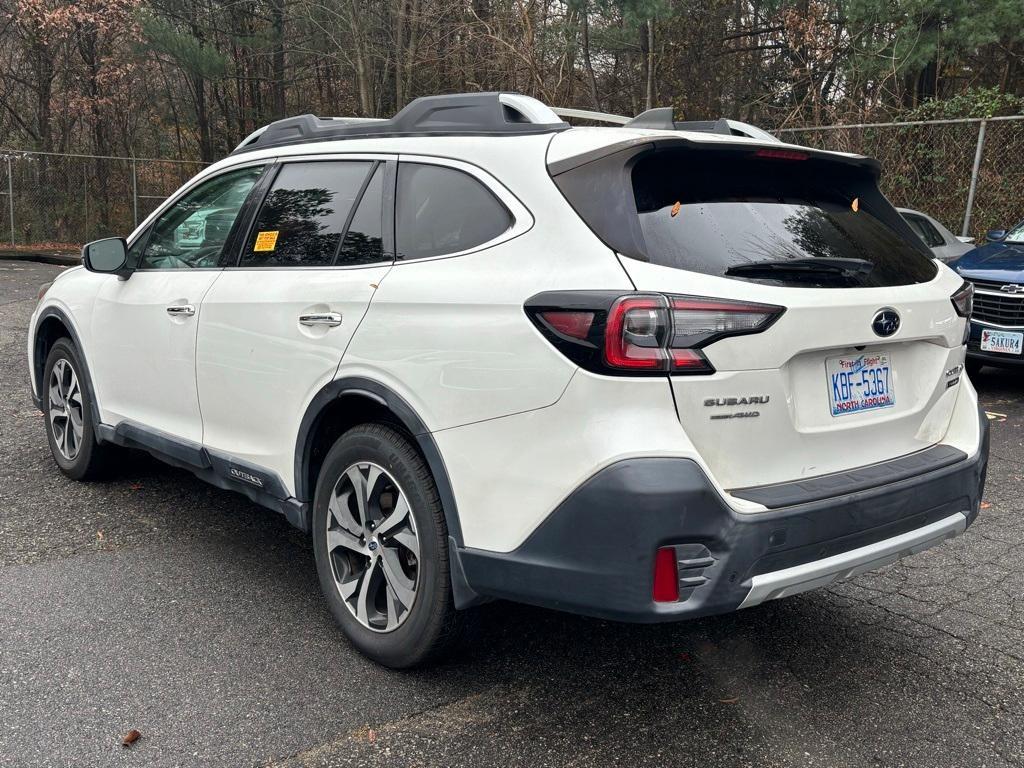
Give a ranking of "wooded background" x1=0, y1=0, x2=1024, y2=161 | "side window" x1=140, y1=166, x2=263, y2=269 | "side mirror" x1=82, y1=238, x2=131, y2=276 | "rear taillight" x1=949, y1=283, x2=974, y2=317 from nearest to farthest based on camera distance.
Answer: "rear taillight" x1=949, y1=283, x2=974, y2=317 → "side window" x1=140, y1=166, x2=263, y2=269 → "side mirror" x1=82, y1=238, x2=131, y2=276 → "wooded background" x1=0, y1=0, x2=1024, y2=161

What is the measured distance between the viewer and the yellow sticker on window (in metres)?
3.69

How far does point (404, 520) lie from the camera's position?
299 centimetres

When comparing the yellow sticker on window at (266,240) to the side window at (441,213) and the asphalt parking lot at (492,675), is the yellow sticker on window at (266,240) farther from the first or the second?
the asphalt parking lot at (492,675)

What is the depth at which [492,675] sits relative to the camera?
10.2 feet

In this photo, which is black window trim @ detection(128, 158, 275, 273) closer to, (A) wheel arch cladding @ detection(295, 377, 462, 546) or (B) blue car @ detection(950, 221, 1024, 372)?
(A) wheel arch cladding @ detection(295, 377, 462, 546)

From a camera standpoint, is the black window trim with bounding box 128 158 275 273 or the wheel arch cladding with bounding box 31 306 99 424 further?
the wheel arch cladding with bounding box 31 306 99 424

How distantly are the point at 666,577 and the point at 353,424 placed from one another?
1.38m

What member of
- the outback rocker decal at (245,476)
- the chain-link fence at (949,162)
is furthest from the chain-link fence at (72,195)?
the outback rocker decal at (245,476)

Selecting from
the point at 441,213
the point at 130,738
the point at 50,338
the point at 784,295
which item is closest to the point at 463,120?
the point at 441,213

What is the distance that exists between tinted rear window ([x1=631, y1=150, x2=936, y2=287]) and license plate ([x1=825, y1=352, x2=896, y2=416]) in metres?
0.23

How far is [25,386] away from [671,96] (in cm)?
1458

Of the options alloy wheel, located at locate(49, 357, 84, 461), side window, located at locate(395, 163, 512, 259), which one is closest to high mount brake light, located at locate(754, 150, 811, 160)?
side window, located at locate(395, 163, 512, 259)

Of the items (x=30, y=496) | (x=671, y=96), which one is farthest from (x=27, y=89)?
(x=30, y=496)

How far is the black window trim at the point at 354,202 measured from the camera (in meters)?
3.21
